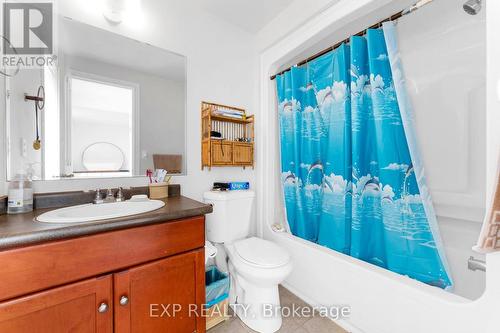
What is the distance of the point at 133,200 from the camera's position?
1.25 meters

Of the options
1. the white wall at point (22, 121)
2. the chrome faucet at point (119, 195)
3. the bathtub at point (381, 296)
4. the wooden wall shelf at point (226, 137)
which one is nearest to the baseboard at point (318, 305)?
the bathtub at point (381, 296)

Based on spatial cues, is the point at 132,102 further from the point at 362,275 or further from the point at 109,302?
the point at 362,275

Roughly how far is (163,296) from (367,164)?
1407 millimetres

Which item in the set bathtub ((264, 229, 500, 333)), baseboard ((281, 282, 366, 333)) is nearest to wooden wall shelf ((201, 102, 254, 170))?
bathtub ((264, 229, 500, 333))

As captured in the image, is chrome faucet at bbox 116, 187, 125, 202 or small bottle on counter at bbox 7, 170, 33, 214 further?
chrome faucet at bbox 116, 187, 125, 202

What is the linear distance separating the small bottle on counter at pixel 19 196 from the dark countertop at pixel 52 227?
5 centimetres

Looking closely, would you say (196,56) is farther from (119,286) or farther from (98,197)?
(119,286)

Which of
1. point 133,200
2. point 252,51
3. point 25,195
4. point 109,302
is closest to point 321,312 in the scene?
point 109,302

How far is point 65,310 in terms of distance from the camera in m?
0.77

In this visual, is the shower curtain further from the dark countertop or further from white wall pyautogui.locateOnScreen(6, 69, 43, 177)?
white wall pyautogui.locateOnScreen(6, 69, 43, 177)

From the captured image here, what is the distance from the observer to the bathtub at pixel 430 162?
1.14 m

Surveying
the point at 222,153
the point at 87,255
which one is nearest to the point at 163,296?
the point at 87,255

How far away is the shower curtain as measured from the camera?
1.21m

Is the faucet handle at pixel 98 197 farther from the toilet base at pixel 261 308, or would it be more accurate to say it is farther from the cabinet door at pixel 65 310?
the toilet base at pixel 261 308
